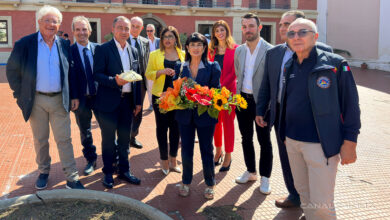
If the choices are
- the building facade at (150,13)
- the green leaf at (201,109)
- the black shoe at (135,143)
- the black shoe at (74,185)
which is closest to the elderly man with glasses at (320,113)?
the green leaf at (201,109)

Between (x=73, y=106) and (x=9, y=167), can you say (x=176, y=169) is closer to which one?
(x=73, y=106)

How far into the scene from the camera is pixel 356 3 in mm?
23484

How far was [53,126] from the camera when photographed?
12.9 ft

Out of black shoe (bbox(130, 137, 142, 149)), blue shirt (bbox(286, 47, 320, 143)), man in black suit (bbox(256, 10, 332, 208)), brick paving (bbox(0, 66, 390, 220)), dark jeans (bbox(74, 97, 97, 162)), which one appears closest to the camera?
blue shirt (bbox(286, 47, 320, 143))

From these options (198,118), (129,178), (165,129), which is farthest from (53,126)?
(198,118)

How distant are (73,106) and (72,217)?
1.38 metres

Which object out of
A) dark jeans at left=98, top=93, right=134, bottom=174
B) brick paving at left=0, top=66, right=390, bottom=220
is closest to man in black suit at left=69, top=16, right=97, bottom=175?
dark jeans at left=98, top=93, right=134, bottom=174

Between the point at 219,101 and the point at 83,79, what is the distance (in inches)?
74.9

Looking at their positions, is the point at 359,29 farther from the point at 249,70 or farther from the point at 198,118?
the point at 198,118

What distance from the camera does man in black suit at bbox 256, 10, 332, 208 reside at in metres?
3.44

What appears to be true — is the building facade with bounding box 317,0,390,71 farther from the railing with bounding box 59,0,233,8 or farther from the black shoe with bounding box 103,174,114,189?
the black shoe with bounding box 103,174,114,189

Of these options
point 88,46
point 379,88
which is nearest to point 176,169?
point 88,46

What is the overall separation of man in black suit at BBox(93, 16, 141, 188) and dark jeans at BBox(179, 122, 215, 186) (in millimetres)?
785

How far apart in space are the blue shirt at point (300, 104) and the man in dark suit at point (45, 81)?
2497 millimetres
